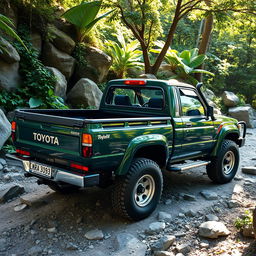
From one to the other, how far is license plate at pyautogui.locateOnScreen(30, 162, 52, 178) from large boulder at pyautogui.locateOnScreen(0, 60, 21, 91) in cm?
447

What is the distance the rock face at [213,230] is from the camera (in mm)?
3332

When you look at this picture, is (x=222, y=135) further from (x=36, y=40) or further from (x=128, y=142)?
(x=36, y=40)

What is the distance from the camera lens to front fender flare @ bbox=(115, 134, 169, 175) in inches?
133

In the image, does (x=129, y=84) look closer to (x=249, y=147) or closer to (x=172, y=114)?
(x=172, y=114)

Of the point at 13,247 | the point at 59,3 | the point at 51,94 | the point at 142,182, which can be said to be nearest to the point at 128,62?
the point at 59,3

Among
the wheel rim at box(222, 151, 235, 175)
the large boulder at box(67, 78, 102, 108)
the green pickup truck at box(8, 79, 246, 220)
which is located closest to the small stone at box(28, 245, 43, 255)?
the green pickup truck at box(8, 79, 246, 220)

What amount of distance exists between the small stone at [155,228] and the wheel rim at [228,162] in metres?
2.33

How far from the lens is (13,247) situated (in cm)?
315

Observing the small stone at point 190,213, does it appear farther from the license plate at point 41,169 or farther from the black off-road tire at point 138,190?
the license plate at point 41,169

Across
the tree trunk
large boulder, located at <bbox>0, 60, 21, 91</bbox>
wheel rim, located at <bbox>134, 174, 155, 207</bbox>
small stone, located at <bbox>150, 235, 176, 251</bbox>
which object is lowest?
small stone, located at <bbox>150, 235, 176, 251</bbox>

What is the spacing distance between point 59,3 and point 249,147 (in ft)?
26.8

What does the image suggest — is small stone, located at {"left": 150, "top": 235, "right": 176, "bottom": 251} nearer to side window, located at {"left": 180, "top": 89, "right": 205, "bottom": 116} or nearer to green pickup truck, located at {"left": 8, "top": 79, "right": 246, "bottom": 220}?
green pickup truck, located at {"left": 8, "top": 79, "right": 246, "bottom": 220}

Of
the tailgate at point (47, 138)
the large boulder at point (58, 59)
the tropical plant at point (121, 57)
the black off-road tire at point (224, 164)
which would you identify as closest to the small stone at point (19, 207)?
the tailgate at point (47, 138)

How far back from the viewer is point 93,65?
35.7 feet
